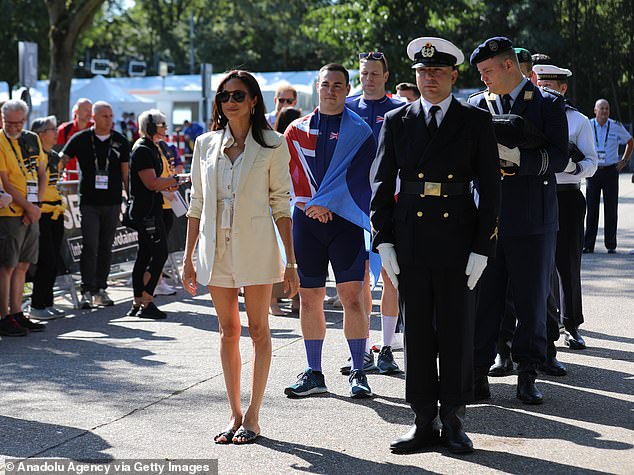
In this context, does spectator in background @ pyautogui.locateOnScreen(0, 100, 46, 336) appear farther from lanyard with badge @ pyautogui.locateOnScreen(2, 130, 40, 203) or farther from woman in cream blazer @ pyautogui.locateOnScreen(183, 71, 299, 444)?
woman in cream blazer @ pyautogui.locateOnScreen(183, 71, 299, 444)

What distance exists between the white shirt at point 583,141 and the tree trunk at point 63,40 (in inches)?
519

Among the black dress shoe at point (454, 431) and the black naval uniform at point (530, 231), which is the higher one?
the black naval uniform at point (530, 231)

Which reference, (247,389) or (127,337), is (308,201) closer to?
(247,389)

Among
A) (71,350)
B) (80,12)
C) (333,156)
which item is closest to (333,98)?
(333,156)

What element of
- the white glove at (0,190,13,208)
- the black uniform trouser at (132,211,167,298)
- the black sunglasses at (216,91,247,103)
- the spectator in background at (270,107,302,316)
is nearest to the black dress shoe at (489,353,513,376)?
the black sunglasses at (216,91,247,103)

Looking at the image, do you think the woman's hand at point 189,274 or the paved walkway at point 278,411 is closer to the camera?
the paved walkway at point 278,411

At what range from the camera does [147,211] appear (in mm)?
10414

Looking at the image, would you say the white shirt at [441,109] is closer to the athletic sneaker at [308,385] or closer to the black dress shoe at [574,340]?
the athletic sneaker at [308,385]

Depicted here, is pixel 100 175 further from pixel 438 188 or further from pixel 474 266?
pixel 474 266

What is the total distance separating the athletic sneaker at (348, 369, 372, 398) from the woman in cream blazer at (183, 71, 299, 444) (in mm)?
1080

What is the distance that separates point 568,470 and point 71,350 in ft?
15.6

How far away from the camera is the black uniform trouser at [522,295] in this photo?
6.65 meters

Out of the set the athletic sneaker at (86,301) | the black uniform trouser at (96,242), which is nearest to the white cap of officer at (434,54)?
the black uniform trouser at (96,242)

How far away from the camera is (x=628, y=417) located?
20.4 ft
